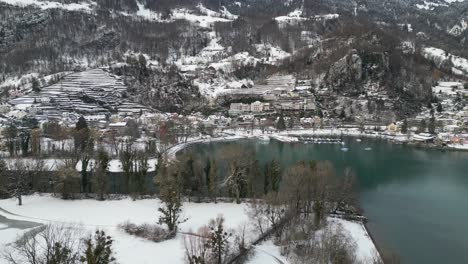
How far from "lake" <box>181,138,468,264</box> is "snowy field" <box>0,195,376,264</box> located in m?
3.13

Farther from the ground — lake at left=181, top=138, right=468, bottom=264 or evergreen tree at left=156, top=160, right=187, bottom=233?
evergreen tree at left=156, top=160, right=187, bottom=233

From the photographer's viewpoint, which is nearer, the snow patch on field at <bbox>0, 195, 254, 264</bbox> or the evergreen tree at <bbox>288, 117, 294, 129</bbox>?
the snow patch on field at <bbox>0, 195, 254, 264</bbox>

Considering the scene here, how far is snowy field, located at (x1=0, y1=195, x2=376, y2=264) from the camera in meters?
18.7

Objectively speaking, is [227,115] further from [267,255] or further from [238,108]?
[267,255]

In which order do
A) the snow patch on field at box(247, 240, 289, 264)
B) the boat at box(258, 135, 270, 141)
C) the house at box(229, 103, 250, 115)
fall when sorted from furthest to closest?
the house at box(229, 103, 250, 115) < the boat at box(258, 135, 270, 141) < the snow patch on field at box(247, 240, 289, 264)

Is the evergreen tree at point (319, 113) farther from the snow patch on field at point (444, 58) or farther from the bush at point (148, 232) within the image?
the bush at point (148, 232)

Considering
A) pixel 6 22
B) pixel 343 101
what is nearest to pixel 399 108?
pixel 343 101

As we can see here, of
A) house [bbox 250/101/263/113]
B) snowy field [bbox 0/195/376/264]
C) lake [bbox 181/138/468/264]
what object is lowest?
lake [bbox 181/138/468/264]

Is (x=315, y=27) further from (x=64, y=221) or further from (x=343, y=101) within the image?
(x=64, y=221)

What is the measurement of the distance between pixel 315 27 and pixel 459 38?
6440cm

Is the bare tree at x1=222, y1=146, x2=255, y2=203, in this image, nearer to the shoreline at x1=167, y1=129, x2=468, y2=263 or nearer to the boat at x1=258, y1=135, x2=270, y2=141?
the shoreline at x1=167, y1=129, x2=468, y2=263

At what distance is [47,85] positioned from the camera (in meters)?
87.3

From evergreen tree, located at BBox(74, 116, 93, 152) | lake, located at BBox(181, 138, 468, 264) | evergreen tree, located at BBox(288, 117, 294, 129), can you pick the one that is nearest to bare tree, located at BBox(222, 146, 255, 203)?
lake, located at BBox(181, 138, 468, 264)

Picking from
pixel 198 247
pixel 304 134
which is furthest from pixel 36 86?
pixel 198 247
